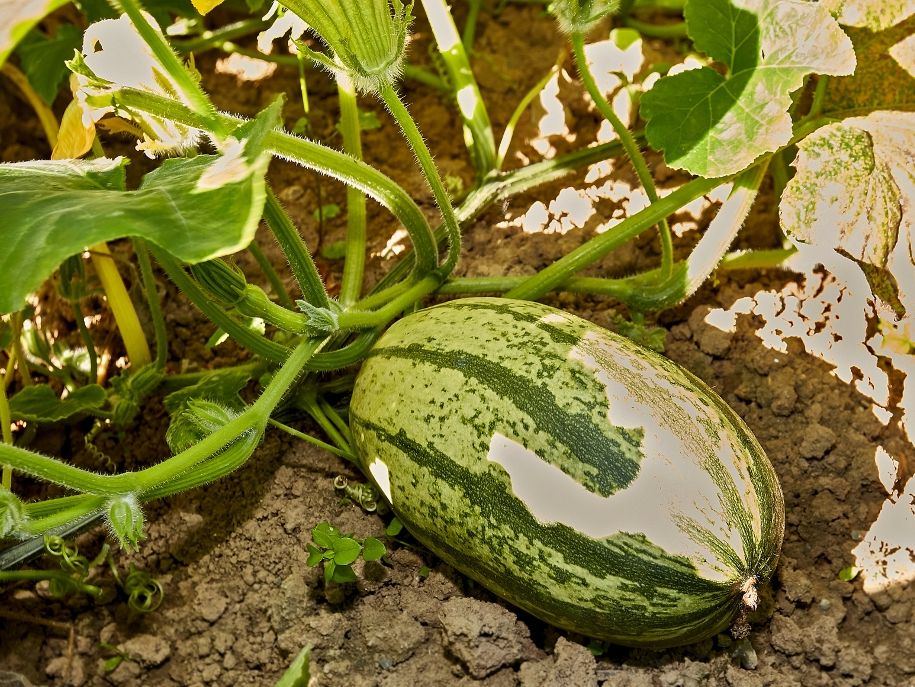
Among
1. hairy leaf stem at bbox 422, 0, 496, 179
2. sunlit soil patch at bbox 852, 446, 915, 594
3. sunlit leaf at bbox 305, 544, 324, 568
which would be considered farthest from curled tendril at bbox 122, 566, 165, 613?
sunlit soil patch at bbox 852, 446, 915, 594

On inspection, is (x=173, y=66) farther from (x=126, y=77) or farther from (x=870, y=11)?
(x=870, y=11)

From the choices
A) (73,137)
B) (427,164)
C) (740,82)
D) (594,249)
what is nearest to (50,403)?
(73,137)

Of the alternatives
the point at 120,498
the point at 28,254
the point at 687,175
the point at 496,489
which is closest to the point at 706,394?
the point at 496,489

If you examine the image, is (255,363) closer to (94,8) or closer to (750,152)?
(94,8)

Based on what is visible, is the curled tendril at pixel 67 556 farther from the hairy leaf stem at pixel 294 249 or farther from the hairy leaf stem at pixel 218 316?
the hairy leaf stem at pixel 294 249

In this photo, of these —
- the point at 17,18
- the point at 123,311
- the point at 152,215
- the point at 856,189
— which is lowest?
the point at 123,311

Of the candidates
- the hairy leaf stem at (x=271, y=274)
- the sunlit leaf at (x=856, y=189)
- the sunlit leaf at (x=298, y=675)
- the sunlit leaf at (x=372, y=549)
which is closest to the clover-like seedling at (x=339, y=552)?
the sunlit leaf at (x=372, y=549)
